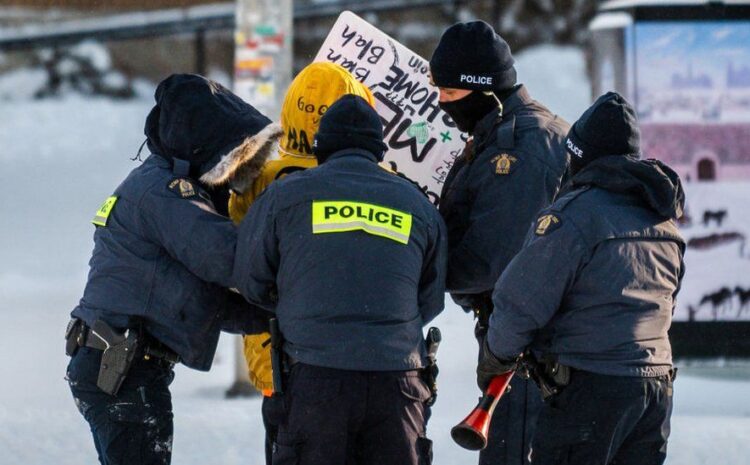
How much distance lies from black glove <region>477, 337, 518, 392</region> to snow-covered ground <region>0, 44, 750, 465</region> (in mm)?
2147

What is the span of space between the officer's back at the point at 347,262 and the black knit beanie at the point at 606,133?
1.70ft

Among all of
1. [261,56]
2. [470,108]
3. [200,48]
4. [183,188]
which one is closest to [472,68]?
[470,108]

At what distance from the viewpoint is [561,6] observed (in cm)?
1416

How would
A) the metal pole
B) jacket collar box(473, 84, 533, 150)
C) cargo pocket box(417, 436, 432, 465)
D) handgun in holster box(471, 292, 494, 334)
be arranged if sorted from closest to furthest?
cargo pocket box(417, 436, 432, 465), jacket collar box(473, 84, 533, 150), handgun in holster box(471, 292, 494, 334), the metal pole

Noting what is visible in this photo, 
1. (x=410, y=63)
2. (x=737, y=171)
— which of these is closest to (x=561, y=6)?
(x=737, y=171)

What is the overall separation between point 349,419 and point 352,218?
55 cm

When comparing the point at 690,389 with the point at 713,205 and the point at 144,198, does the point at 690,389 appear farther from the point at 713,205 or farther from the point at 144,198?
the point at 144,198

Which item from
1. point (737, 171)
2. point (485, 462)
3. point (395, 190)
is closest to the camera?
point (395, 190)

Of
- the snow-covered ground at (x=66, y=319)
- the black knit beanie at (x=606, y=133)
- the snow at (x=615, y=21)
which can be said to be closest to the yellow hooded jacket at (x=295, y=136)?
the black knit beanie at (x=606, y=133)

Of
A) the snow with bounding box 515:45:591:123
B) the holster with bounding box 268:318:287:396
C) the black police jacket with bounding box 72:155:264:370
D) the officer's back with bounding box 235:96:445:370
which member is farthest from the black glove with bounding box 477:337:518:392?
the snow with bounding box 515:45:591:123

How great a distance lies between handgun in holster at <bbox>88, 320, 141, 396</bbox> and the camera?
12.9ft

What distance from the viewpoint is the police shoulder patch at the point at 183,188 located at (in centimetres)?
398

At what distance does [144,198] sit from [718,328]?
440 centimetres

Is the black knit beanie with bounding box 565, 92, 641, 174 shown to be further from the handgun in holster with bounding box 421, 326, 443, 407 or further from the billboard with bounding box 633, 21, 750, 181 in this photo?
the billboard with bounding box 633, 21, 750, 181
